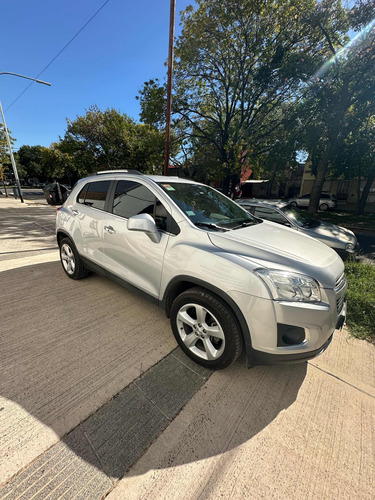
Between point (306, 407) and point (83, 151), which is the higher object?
point (83, 151)

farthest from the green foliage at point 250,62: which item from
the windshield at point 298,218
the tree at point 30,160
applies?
the tree at point 30,160

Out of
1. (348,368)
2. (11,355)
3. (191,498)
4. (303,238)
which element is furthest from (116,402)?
(303,238)

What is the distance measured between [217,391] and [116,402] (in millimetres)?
822

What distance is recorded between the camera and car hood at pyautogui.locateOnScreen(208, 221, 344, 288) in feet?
5.94

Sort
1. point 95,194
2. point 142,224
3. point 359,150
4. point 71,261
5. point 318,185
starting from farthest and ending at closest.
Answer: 1. point 318,185
2. point 359,150
3. point 71,261
4. point 95,194
5. point 142,224

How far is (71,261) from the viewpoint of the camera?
12.1ft

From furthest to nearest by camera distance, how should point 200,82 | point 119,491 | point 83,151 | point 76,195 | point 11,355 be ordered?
point 83,151 → point 200,82 → point 76,195 → point 11,355 → point 119,491

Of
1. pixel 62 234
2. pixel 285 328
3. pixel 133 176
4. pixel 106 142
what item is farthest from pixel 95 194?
pixel 106 142

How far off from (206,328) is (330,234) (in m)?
4.60

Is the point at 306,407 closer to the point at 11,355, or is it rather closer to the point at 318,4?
the point at 11,355

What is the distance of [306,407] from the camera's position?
181 centimetres

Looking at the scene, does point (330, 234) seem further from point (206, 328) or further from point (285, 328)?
point (206, 328)

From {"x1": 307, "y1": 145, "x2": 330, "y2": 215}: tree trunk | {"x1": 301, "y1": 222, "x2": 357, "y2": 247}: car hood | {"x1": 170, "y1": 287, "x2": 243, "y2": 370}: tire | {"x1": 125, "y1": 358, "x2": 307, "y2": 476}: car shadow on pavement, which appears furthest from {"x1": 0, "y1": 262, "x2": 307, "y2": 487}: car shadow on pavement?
{"x1": 307, "y1": 145, "x2": 330, "y2": 215}: tree trunk

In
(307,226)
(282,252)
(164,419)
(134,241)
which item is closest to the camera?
(164,419)
